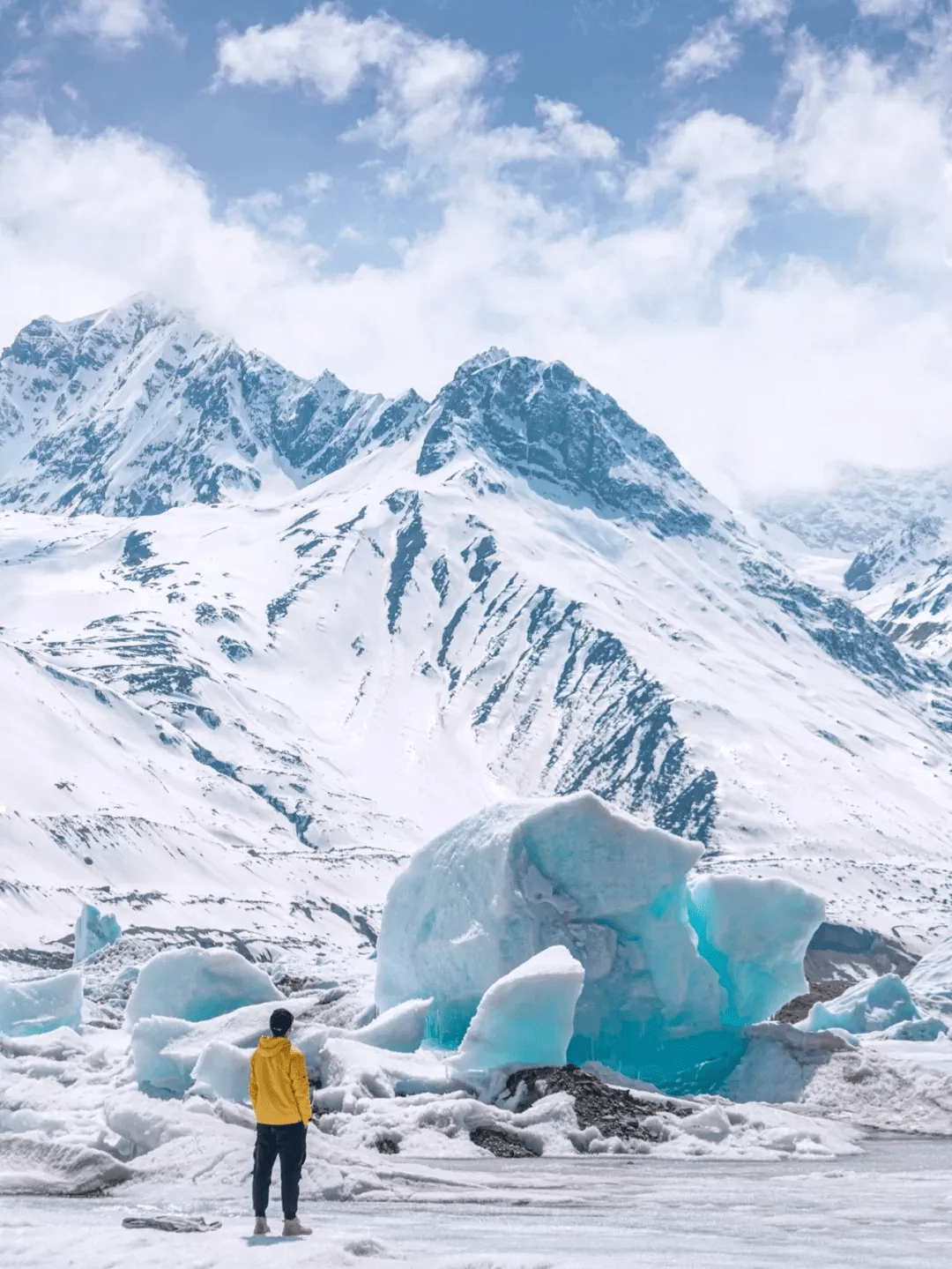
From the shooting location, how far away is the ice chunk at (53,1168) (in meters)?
20.5

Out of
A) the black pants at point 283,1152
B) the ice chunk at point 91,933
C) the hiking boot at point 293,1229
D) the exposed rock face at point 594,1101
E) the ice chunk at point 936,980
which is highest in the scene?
the black pants at point 283,1152

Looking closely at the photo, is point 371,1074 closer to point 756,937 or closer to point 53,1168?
point 53,1168

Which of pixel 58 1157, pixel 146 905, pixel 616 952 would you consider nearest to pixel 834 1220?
pixel 58 1157

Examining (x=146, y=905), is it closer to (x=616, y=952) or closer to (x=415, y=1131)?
(x=616, y=952)

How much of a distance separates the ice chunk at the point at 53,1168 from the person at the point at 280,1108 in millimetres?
5263

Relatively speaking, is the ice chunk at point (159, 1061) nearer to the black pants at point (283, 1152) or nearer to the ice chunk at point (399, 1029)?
the ice chunk at point (399, 1029)

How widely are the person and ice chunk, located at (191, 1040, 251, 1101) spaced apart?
1387 centimetres

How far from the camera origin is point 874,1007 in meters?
52.6

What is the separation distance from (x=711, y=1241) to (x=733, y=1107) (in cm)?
1549

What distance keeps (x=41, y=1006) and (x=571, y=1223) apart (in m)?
34.3

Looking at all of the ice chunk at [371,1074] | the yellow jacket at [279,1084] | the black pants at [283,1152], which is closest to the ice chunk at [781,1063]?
the ice chunk at [371,1074]

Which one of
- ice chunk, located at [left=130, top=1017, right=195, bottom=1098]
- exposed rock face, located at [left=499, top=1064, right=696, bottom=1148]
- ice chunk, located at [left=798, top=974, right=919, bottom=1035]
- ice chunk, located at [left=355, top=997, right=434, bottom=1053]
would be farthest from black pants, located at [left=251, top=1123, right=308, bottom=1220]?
ice chunk, located at [left=798, top=974, right=919, bottom=1035]

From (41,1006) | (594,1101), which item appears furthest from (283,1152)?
(41,1006)

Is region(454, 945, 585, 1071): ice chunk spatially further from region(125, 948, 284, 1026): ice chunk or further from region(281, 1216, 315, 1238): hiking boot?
region(281, 1216, 315, 1238): hiking boot
